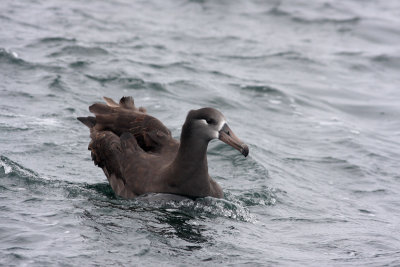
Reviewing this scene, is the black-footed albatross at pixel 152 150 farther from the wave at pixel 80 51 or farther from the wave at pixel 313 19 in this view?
the wave at pixel 313 19

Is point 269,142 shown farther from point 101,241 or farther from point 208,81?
point 101,241

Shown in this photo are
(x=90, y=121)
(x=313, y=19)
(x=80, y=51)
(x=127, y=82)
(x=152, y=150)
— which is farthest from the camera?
(x=313, y=19)

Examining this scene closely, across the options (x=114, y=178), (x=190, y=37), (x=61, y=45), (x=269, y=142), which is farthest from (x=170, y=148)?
(x=190, y=37)

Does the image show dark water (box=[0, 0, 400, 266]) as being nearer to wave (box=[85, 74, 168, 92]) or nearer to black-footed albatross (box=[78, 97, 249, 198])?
wave (box=[85, 74, 168, 92])

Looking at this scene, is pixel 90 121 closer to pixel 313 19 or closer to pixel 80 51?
pixel 80 51

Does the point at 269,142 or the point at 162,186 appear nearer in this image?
the point at 162,186

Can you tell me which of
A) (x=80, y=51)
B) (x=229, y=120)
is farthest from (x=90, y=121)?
(x=80, y=51)

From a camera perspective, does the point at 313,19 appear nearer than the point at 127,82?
No

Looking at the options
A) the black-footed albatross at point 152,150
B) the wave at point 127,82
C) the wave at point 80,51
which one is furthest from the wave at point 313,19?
the black-footed albatross at point 152,150

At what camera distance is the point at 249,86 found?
1566 cm

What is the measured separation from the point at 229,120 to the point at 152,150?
168 inches

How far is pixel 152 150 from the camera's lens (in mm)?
9344

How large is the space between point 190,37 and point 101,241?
40.4ft

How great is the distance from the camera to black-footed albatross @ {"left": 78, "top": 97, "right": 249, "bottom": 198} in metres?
8.41
